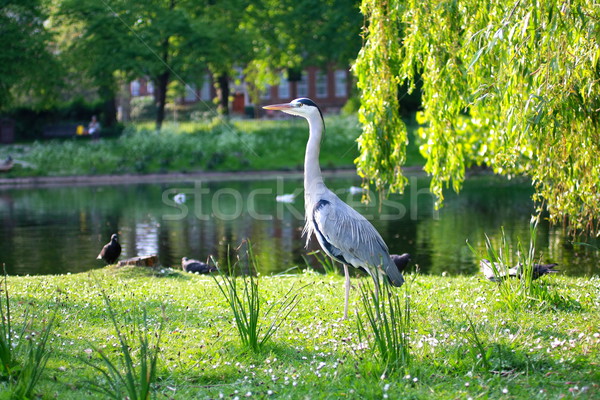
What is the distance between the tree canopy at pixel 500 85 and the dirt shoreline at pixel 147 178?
2132 centimetres

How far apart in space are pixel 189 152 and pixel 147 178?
9.87ft

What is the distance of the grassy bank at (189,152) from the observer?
3219 cm

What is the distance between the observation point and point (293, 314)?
6.99 m

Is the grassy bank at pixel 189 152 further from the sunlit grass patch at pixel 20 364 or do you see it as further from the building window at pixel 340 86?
the sunlit grass patch at pixel 20 364

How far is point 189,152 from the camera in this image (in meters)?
33.5

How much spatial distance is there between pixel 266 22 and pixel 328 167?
47.8 feet

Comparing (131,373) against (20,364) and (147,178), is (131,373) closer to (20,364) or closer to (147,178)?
(20,364)

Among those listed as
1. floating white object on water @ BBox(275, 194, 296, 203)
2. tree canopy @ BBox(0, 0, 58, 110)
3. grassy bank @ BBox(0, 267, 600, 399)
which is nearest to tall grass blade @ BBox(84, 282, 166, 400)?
grassy bank @ BBox(0, 267, 600, 399)

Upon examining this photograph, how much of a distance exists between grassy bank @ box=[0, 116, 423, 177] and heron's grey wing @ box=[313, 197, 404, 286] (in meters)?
25.1

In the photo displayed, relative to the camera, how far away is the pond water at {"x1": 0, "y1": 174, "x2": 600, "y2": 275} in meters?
14.1

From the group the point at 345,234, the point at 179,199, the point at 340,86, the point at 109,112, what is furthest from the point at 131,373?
the point at 340,86

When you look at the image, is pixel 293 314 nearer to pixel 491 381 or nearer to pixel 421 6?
pixel 491 381

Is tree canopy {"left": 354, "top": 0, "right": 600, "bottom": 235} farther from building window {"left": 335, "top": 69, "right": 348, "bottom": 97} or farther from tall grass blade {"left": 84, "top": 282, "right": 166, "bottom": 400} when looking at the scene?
building window {"left": 335, "top": 69, "right": 348, "bottom": 97}

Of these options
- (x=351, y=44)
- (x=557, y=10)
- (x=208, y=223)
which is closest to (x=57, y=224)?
(x=208, y=223)
